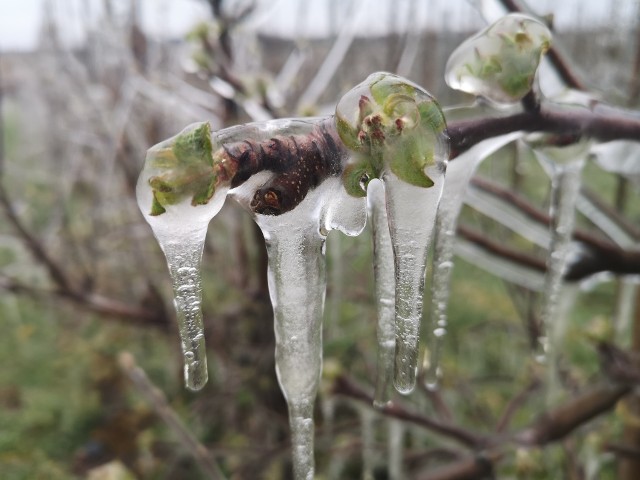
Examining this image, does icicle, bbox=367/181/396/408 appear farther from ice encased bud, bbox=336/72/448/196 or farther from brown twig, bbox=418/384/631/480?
brown twig, bbox=418/384/631/480

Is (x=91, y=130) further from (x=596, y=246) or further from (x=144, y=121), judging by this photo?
(x=596, y=246)

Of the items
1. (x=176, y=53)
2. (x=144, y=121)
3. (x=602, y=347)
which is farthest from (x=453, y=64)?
(x=176, y=53)

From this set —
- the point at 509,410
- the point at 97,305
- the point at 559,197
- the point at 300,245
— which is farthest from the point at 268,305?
the point at 300,245

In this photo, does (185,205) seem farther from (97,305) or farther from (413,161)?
(97,305)

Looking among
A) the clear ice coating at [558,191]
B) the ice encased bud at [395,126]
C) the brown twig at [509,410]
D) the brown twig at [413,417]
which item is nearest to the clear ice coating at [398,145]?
the ice encased bud at [395,126]

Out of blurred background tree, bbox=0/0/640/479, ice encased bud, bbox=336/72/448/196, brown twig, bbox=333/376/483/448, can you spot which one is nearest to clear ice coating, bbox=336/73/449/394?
ice encased bud, bbox=336/72/448/196

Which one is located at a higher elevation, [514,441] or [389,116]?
[389,116]
